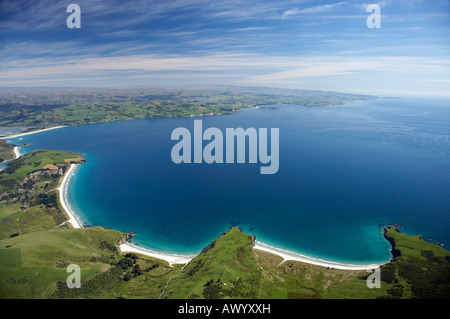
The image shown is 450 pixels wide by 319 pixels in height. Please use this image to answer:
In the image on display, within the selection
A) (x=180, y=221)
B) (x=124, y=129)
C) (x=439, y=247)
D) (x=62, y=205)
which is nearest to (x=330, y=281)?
(x=439, y=247)

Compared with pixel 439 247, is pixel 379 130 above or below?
above

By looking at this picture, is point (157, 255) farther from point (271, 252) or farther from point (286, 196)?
point (286, 196)

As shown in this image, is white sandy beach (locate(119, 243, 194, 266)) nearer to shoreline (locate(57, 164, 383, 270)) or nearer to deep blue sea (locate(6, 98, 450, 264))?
shoreline (locate(57, 164, 383, 270))

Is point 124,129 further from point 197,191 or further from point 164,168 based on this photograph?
point 197,191

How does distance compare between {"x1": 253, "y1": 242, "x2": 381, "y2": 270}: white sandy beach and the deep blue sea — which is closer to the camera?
{"x1": 253, "y1": 242, "x2": 381, "y2": 270}: white sandy beach

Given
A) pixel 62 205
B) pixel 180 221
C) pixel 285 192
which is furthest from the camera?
pixel 285 192

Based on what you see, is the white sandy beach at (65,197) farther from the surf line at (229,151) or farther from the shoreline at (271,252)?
the surf line at (229,151)

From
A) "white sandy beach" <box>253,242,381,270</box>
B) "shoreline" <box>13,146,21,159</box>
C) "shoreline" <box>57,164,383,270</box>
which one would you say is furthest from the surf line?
"shoreline" <box>13,146,21,159</box>
